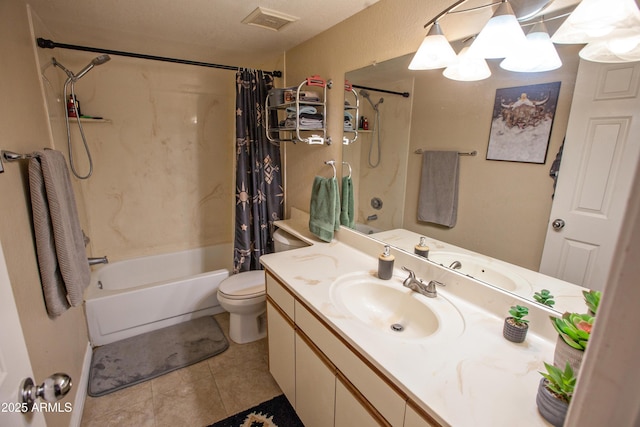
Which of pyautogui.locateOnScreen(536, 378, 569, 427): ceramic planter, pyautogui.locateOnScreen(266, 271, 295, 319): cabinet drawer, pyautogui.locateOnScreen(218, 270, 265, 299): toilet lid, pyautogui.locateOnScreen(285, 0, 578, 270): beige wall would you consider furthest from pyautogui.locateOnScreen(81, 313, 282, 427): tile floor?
pyautogui.locateOnScreen(536, 378, 569, 427): ceramic planter

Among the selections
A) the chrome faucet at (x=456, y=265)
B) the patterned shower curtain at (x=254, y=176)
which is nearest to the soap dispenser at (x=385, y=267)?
the chrome faucet at (x=456, y=265)

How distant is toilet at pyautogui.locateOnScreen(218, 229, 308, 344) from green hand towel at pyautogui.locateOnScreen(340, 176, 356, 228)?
1.32 ft

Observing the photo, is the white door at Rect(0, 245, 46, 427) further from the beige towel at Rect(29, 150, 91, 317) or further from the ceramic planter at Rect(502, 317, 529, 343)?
the ceramic planter at Rect(502, 317, 529, 343)

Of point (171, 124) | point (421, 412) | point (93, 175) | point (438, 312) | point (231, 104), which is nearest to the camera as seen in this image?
point (421, 412)

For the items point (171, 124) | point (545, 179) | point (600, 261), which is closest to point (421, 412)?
point (600, 261)

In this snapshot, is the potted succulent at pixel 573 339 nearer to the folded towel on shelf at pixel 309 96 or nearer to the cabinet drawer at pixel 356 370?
the cabinet drawer at pixel 356 370

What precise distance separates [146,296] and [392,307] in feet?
6.18

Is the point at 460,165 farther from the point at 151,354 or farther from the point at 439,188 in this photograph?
the point at 151,354

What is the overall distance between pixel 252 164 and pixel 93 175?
135cm

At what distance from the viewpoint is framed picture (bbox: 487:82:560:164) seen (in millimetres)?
982

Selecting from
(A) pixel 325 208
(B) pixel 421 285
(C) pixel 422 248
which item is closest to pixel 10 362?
(B) pixel 421 285

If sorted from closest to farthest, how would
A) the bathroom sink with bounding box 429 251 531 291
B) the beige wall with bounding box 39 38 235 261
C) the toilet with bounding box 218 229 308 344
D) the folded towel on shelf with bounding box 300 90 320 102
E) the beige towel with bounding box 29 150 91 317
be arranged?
the bathroom sink with bounding box 429 251 531 291, the beige towel with bounding box 29 150 91 317, the folded towel on shelf with bounding box 300 90 320 102, the toilet with bounding box 218 229 308 344, the beige wall with bounding box 39 38 235 261

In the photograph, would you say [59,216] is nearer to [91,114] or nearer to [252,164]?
[252,164]

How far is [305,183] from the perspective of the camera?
7.68 feet
